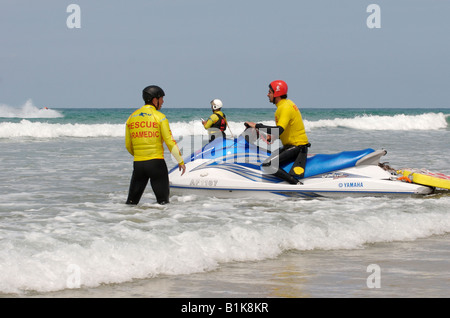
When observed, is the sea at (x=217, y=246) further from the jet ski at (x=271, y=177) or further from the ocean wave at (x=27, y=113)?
the ocean wave at (x=27, y=113)

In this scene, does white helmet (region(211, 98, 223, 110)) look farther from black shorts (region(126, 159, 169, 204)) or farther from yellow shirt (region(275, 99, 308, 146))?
black shorts (region(126, 159, 169, 204))

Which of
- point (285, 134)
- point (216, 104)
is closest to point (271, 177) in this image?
point (285, 134)

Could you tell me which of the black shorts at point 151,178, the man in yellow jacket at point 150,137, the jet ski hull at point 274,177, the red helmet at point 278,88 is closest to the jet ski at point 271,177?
the jet ski hull at point 274,177

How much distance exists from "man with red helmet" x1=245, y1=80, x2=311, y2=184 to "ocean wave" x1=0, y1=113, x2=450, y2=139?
804 centimetres

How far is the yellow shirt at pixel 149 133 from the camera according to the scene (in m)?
7.85

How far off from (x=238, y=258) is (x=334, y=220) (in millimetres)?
1963

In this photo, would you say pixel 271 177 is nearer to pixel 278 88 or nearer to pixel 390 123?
pixel 278 88

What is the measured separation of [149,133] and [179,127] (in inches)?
1232

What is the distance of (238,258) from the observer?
6254 mm

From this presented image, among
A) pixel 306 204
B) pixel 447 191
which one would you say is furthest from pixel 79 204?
pixel 447 191

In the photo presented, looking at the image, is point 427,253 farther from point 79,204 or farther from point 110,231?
point 79,204

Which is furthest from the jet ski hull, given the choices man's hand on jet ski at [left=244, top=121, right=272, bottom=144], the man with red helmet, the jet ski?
man's hand on jet ski at [left=244, top=121, right=272, bottom=144]

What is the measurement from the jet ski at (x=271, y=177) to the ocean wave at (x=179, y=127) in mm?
7742

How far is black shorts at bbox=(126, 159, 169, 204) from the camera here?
798cm
